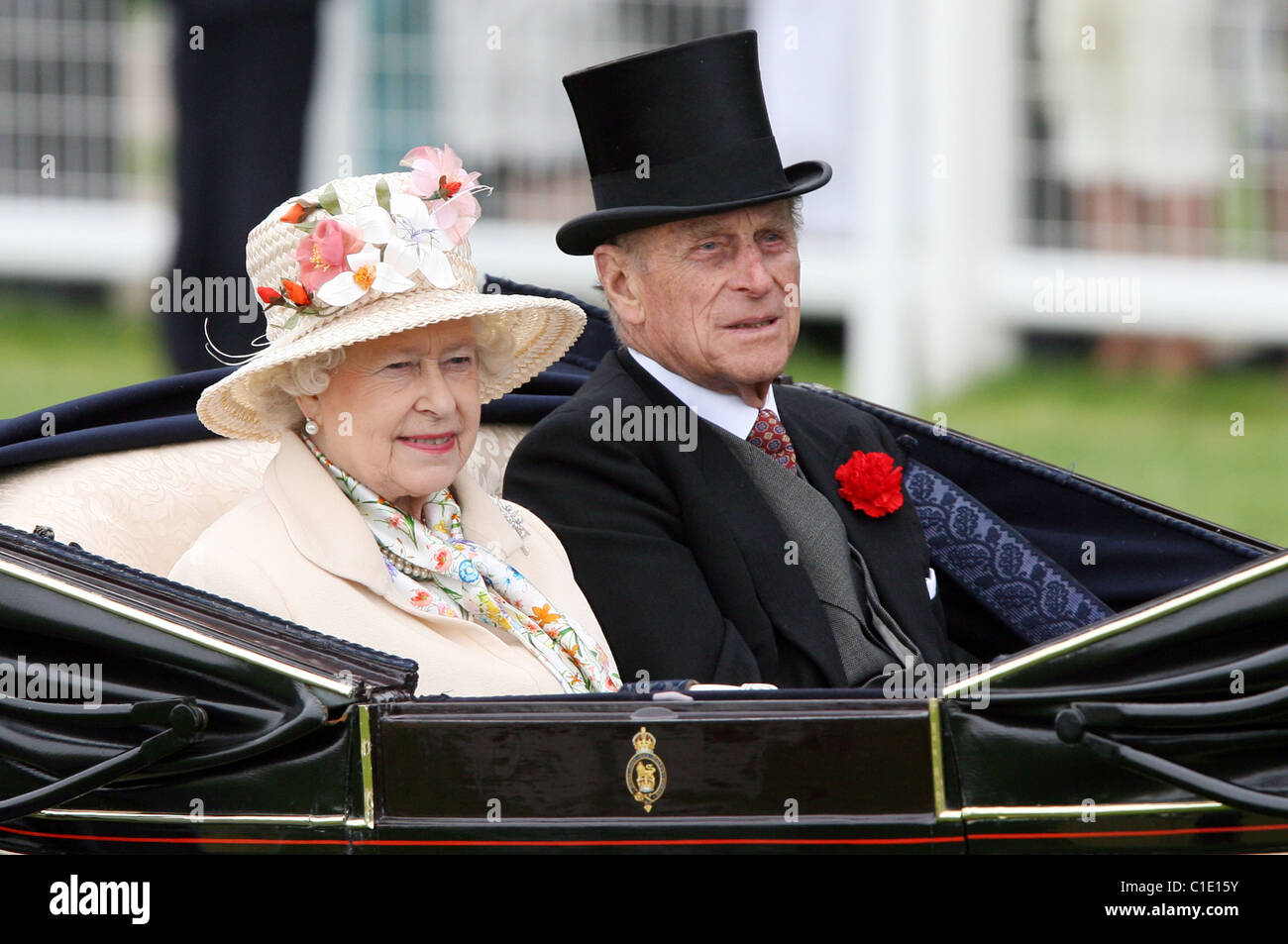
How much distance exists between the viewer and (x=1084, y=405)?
9.51 metres

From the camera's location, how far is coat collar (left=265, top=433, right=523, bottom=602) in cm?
295

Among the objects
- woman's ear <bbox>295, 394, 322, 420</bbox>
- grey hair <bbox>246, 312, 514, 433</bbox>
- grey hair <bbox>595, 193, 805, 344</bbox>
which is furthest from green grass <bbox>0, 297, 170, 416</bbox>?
woman's ear <bbox>295, 394, 322, 420</bbox>

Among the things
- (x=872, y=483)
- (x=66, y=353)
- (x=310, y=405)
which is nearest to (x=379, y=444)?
(x=310, y=405)

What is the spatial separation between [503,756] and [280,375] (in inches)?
31.8

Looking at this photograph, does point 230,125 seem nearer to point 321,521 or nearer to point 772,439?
point 772,439

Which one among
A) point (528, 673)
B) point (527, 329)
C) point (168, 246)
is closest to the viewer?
point (528, 673)

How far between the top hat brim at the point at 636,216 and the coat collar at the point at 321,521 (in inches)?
29.3

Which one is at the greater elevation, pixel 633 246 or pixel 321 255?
pixel 633 246

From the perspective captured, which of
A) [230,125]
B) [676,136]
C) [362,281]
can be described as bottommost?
[362,281]

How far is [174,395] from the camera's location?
356 centimetres

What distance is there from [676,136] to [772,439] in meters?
0.59
